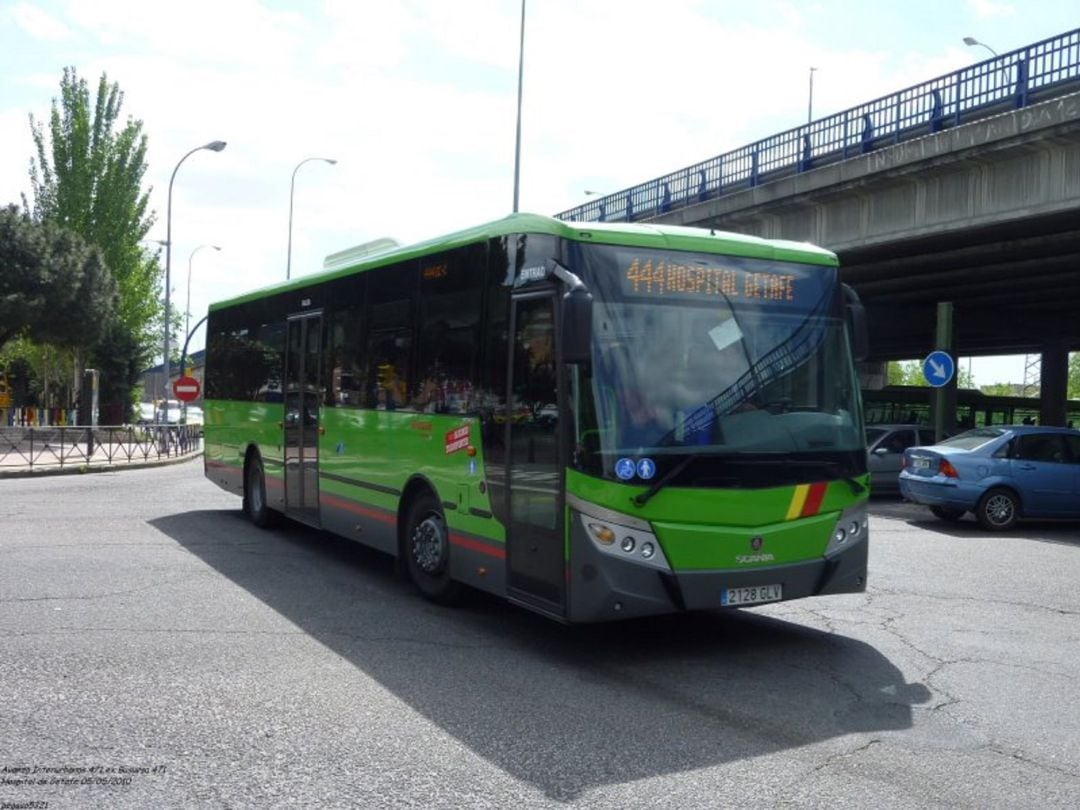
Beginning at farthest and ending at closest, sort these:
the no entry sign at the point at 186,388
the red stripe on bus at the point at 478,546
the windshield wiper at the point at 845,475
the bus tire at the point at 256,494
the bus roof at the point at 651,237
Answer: the no entry sign at the point at 186,388, the bus tire at the point at 256,494, the red stripe on bus at the point at 478,546, the windshield wiper at the point at 845,475, the bus roof at the point at 651,237

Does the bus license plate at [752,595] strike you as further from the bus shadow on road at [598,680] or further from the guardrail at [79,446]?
the guardrail at [79,446]

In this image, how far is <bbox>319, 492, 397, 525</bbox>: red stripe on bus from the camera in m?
10.0

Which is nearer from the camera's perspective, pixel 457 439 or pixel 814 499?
pixel 814 499

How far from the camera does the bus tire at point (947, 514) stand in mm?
17656

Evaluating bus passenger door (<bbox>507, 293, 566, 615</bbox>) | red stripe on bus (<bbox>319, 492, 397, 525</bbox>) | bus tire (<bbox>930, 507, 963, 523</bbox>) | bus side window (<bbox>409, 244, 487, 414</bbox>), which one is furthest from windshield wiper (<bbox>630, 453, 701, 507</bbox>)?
bus tire (<bbox>930, 507, 963, 523</bbox>)

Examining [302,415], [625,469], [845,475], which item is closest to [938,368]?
[302,415]

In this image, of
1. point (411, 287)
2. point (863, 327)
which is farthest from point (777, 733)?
point (411, 287)

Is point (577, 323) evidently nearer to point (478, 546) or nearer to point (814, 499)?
point (814, 499)

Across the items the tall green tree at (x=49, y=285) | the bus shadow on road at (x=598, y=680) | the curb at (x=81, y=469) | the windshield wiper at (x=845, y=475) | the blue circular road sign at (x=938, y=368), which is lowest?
the curb at (x=81, y=469)

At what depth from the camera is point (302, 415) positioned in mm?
12336

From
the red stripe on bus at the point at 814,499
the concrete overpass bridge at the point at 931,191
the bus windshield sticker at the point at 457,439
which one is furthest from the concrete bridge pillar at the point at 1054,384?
the bus windshield sticker at the point at 457,439

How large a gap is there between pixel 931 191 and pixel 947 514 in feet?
22.0

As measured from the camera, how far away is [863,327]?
8.17 meters

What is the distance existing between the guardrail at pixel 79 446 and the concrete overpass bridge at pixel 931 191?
45.2 feet
